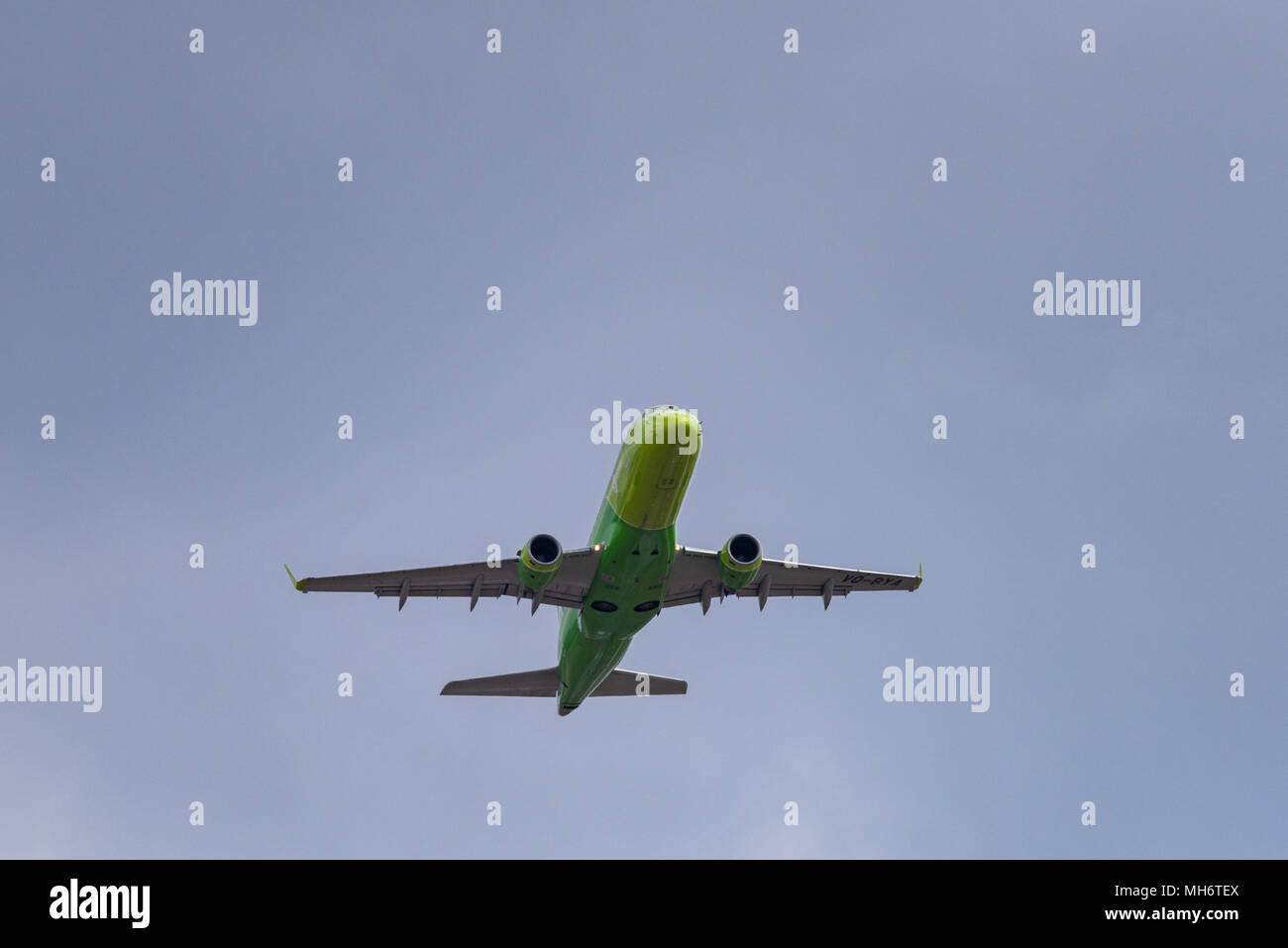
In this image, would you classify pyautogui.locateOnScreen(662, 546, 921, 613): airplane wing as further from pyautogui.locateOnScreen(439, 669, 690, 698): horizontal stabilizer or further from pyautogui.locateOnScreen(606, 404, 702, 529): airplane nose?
pyautogui.locateOnScreen(439, 669, 690, 698): horizontal stabilizer

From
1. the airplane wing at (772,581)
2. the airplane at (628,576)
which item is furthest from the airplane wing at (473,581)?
the airplane wing at (772,581)

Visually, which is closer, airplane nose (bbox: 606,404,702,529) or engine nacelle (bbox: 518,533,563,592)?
airplane nose (bbox: 606,404,702,529)

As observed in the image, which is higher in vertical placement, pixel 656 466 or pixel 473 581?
pixel 656 466

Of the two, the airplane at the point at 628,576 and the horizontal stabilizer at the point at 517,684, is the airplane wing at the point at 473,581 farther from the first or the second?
the horizontal stabilizer at the point at 517,684

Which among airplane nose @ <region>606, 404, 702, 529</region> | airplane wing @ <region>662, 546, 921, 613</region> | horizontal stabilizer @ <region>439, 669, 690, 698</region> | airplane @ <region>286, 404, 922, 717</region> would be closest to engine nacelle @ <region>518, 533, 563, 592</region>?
airplane @ <region>286, 404, 922, 717</region>

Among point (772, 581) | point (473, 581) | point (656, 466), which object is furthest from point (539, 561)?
point (772, 581)

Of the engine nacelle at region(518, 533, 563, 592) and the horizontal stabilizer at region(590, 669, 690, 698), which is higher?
the engine nacelle at region(518, 533, 563, 592)

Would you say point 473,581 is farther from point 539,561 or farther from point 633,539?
point 633,539
